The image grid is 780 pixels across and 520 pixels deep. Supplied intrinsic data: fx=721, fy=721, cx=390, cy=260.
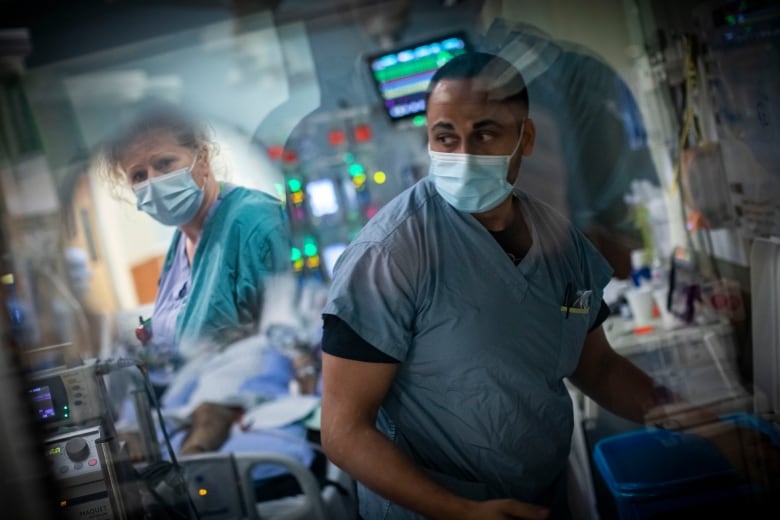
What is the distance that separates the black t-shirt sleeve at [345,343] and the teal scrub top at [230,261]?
0.88ft

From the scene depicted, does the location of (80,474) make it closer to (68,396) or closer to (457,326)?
(68,396)

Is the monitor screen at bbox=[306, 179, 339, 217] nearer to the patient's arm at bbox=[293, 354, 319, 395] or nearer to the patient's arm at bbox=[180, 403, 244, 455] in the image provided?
the patient's arm at bbox=[180, 403, 244, 455]

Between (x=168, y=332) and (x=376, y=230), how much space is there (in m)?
0.52

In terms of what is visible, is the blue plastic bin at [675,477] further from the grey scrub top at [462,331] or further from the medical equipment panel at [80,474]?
the medical equipment panel at [80,474]

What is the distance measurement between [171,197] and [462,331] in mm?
668

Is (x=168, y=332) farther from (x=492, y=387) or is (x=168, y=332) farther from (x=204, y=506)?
(x=492, y=387)

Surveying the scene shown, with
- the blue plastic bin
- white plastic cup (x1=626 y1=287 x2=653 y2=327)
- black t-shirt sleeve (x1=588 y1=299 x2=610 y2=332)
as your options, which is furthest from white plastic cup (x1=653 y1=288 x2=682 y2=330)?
black t-shirt sleeve (x1=588 y1=299 x2=610 y2=332)

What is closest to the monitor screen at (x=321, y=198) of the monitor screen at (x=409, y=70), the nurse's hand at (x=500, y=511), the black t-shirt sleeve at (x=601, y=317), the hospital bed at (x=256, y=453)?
the monitor screen at (x=409, y=70)

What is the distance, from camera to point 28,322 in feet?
4.81

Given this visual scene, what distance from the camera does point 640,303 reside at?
254 centimetres

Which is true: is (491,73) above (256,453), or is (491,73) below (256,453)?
above

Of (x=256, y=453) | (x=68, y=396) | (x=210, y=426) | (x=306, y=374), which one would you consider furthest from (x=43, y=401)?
(x=306, y=374)

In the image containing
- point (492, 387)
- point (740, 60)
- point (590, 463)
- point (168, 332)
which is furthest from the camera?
point (590, 463)

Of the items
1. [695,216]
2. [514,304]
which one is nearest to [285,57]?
[514,304]
